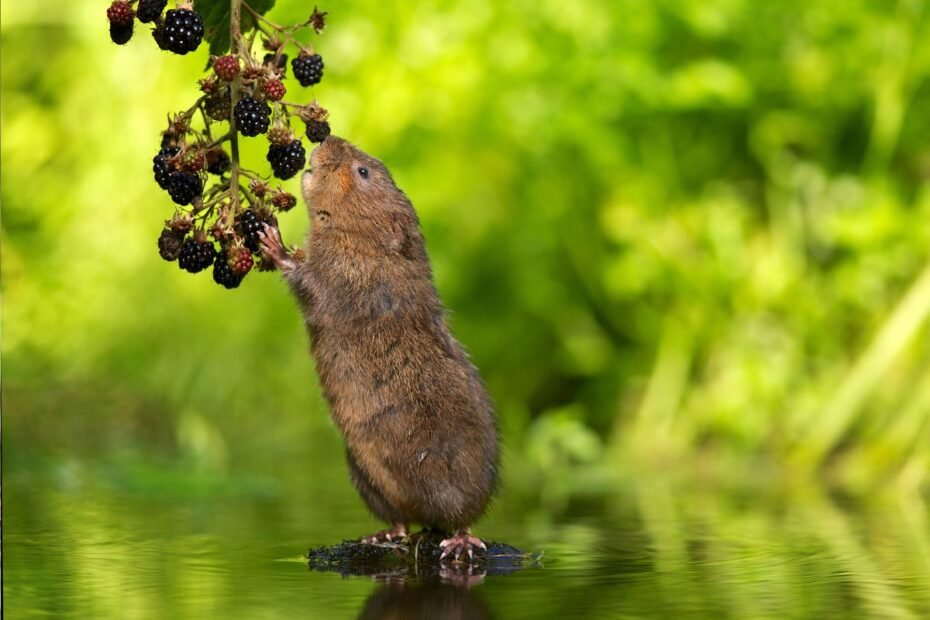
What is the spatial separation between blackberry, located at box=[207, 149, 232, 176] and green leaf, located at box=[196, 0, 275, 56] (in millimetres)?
287

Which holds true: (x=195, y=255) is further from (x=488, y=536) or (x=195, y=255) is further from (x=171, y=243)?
(x=488, y=536)

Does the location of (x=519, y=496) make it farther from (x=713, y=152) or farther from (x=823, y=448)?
(x=713, y=152)

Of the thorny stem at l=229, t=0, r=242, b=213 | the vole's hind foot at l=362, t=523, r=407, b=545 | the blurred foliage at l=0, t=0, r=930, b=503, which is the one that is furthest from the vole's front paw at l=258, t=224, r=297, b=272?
the blurred foliage at l=0, t=0, r=930, b=503

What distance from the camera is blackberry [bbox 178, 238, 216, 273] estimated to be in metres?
3.86

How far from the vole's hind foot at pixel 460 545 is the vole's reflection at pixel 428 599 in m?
0.19

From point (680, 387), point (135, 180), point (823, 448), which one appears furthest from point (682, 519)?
point (135, 180)

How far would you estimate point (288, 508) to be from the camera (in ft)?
19.0

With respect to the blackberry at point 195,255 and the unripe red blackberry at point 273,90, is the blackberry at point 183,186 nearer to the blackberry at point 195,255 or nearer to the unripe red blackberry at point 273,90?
the blackberry at point 195,255

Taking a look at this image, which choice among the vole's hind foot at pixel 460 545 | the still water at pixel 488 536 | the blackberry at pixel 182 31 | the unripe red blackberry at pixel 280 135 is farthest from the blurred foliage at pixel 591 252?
the blackberry at pixel 182 31

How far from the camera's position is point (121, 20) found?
3.70 m

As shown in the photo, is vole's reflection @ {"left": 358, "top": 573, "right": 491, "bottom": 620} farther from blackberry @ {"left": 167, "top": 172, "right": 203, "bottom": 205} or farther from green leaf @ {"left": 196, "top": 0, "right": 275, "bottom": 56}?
green leaf @ {"left": 196, "top": 0, "right": 275, "bottom": 56}

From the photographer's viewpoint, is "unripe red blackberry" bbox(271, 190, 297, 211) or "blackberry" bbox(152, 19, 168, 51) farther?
"unripe red blackberry" bbox(271, 190, 297, 211)

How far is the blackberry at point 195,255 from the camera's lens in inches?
152

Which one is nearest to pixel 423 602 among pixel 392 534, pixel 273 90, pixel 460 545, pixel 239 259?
pixel 460 545
